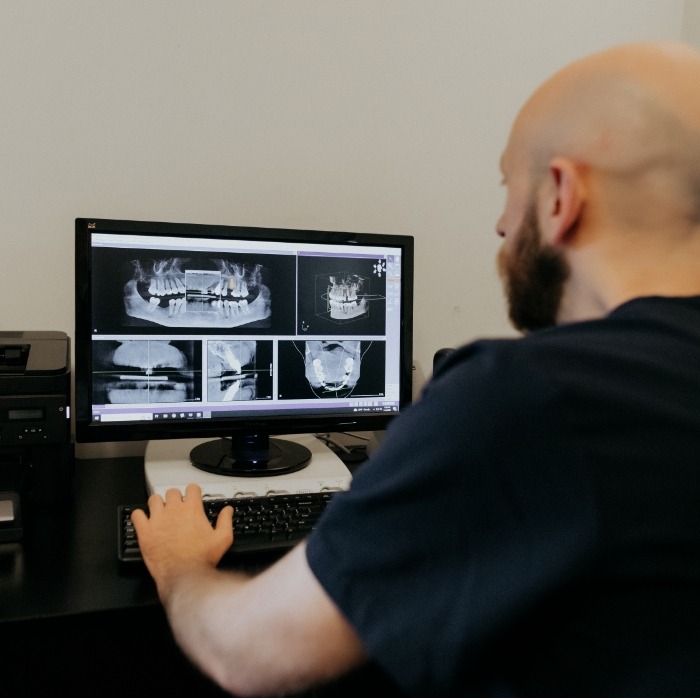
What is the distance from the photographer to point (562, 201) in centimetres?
71

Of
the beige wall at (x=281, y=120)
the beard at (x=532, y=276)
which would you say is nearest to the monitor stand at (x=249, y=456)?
the beige wall at (x=281, y=120)

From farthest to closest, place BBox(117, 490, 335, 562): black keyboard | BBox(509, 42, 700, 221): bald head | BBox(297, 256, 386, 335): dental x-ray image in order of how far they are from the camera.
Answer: BBox(297, 256, 386, 335): dental x-ray image → BBox(117, 490, 335, 562): black keyboard → BBox(509, 42, 700, 221): bald head

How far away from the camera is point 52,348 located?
4.01 ft

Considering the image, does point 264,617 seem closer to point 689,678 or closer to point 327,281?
point 689,678

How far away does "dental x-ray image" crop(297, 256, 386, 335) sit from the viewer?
131 cm

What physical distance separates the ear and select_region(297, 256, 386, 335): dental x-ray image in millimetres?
619

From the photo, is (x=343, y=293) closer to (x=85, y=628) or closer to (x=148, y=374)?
(x=148, y=374)

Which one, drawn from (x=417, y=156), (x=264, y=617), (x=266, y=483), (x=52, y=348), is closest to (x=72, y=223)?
(x=52, y=348)

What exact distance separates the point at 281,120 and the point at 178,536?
93 centimetres

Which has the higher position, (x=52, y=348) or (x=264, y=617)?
(x=52, y=348)

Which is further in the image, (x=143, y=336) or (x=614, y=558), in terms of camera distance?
(x=143, y=336)

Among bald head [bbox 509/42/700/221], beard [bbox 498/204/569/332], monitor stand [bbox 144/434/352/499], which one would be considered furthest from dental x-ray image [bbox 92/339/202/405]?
bald head [bbox 509/42/700/221]

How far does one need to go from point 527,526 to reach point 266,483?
73cm

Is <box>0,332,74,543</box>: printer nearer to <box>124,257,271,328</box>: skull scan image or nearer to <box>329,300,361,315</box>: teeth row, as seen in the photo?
<box>124,257,271,328</box>: skull scan image
